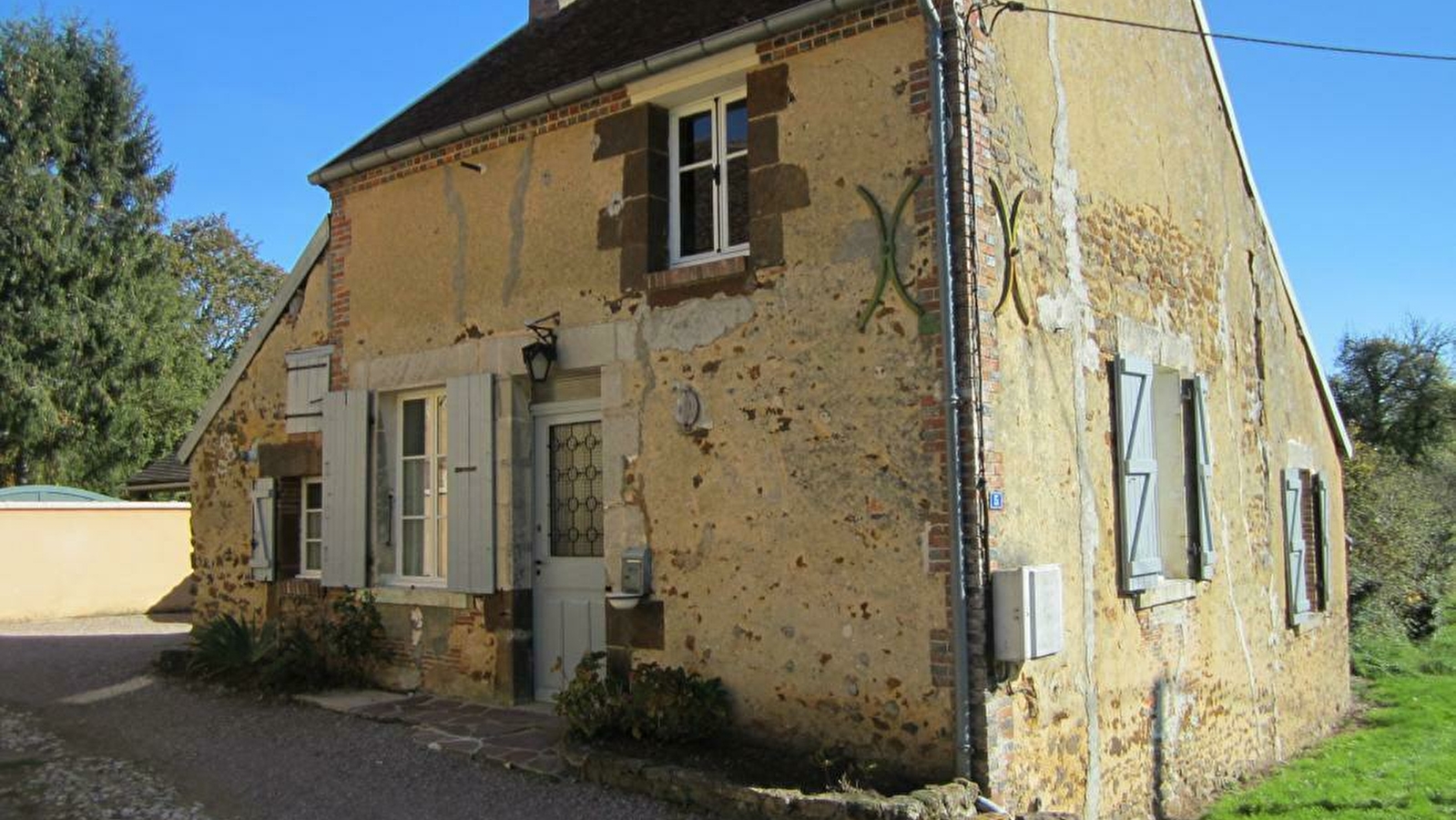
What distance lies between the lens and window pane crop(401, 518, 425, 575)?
875 cm

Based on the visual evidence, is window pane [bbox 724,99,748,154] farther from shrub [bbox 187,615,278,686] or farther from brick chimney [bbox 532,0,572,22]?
shrub [bbox 187,615,278,686]

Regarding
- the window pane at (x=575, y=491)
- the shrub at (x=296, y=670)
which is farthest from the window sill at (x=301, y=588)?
the window pane at (x=575, y=491)

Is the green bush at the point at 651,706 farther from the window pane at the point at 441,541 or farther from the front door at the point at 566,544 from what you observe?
the window pane at the point at 441,541

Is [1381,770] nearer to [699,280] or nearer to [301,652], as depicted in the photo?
[699,280]

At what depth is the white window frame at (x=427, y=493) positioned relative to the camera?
8602mm

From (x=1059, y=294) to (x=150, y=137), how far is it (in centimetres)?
2492

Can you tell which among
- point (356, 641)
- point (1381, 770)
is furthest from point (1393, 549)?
point (356, 641)

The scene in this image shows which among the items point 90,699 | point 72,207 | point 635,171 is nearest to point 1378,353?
point 635,171

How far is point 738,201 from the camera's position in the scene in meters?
6.98

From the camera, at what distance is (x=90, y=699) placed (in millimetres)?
8781

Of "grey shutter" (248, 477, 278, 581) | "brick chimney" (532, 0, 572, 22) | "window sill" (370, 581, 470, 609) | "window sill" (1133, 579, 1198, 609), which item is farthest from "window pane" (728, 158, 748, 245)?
"grey shutter" (248, 477, 278, 581)

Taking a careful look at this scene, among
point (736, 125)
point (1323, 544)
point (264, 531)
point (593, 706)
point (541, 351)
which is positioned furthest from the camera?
point (1323, 544)

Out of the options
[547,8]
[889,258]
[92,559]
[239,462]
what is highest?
[547,8]

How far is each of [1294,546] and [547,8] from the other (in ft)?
28.9
